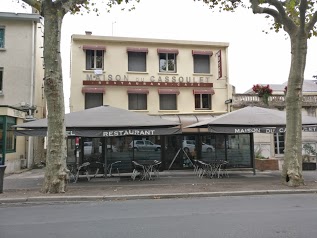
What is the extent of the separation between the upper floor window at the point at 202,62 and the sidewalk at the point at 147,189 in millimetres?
10518

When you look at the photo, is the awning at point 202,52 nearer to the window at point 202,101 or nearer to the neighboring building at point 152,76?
the neighboring building at point 152,76

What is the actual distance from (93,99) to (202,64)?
7.67 meters

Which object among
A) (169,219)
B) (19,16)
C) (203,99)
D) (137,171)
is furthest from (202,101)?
(169,219)

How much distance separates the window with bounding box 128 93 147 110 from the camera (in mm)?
21094

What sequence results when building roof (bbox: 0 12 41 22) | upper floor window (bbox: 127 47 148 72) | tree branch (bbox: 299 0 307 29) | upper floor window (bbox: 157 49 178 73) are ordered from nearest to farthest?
tree branch (bbox: 299 0 307 29) → building roof (bbox: 0 12 41 22) → upper floor window (bbox: 127 47 148 72) → upper floor window (bbox: 157 49 178 73)

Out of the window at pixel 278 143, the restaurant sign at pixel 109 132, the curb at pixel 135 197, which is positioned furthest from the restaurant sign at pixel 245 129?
the window at pixel 278 143

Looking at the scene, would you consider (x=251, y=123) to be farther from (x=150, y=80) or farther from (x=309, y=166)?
(x=150, y=80)

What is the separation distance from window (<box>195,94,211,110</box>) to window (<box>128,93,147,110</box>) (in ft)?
11.4

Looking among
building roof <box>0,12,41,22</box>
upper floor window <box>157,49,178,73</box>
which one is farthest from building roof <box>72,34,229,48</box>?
building roof <box>0,12,41,22</box>

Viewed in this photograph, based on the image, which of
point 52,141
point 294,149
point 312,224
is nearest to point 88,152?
point 52,141

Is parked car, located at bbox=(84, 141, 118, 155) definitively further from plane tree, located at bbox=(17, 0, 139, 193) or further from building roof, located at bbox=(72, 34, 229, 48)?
building roof, located at bbox=(72, 34, 229, 48)

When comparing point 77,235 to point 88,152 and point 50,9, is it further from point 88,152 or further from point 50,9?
point 88,152

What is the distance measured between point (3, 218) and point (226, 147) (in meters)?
11.4

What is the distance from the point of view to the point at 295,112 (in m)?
11.5
